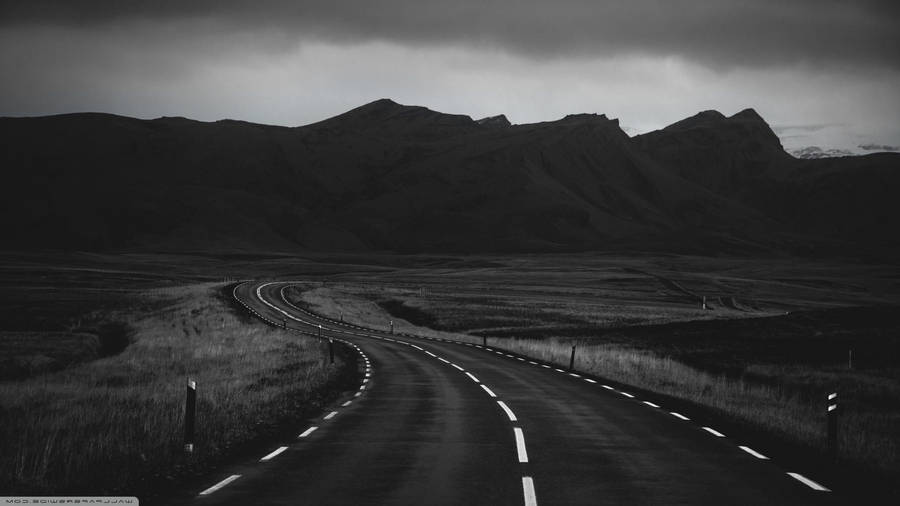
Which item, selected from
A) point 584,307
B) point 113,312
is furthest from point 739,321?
point 113,312

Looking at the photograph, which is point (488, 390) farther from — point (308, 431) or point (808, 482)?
point (808, 482)

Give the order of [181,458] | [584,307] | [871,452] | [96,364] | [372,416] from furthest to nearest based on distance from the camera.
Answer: [584,307] → [96,364] → [372,416] → [871,452] → [181,458]

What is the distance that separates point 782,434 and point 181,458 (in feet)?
38.4

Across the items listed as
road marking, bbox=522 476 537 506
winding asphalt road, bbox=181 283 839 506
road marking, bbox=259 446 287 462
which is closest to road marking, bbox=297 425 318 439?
winding asphalt road, bbox=181 283 839 506

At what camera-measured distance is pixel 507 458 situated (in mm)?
13438

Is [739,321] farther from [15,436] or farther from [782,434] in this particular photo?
[15,436]

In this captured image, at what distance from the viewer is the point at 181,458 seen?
1303cm

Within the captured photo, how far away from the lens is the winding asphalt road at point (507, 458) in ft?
35.3

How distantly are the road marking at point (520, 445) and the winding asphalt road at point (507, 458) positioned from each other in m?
0.03

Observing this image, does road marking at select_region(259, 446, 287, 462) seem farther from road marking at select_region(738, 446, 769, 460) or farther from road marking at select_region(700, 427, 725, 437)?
road marking at select_region(700, 427, 725, 437)

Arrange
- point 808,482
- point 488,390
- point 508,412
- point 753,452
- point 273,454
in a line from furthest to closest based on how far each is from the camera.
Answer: point 488,390 → point 508,412 → point 753,452 → point 273,454 → point 808,482

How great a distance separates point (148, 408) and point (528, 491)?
41.6ft

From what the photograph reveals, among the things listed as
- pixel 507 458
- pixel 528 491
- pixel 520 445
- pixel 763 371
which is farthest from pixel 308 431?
pixel 763 371

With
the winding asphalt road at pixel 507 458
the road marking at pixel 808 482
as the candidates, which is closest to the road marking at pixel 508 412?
the winding asphalt road at pixel 507 458
